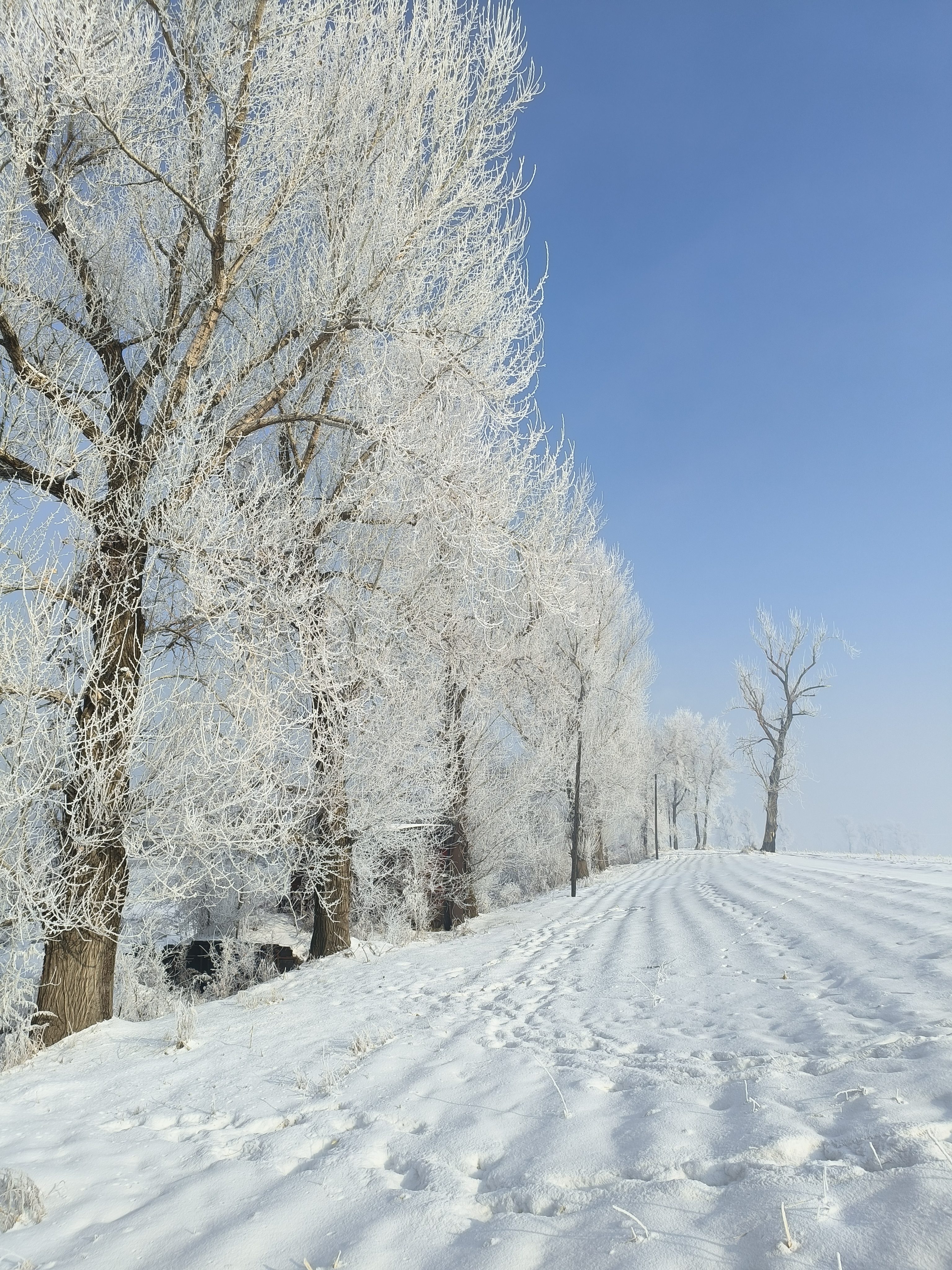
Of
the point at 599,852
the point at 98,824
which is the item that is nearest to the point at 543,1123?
the point at 98,824

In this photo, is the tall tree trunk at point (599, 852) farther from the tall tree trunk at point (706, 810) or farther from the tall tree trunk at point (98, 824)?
the tall tree trunk at point (706, 810)

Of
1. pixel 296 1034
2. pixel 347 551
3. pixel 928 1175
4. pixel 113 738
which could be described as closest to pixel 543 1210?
pixel 928 1175

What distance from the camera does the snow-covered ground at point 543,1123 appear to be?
1687 millimetres

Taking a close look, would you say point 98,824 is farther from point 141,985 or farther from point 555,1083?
point 555,1083

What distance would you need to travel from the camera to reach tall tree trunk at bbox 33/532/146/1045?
5137 millimetres

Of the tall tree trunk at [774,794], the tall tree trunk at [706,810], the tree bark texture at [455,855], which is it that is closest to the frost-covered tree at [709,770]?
the tall tree trunk at [706,810]

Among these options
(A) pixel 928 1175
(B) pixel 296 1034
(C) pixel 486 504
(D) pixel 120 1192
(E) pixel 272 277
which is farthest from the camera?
(E) pixel 272 277

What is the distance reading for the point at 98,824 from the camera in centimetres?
523

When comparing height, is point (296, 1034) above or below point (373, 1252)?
below

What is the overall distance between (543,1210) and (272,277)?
7.81m

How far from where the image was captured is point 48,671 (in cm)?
484

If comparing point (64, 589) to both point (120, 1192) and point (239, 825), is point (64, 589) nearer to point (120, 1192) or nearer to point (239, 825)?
point (239, 825)

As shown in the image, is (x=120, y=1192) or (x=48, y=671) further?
(x=48, y=671)

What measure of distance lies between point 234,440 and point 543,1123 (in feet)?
18.3
